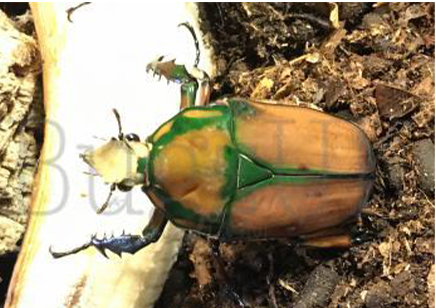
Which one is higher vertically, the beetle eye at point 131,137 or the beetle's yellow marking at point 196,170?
the beetle eye at point 131,137

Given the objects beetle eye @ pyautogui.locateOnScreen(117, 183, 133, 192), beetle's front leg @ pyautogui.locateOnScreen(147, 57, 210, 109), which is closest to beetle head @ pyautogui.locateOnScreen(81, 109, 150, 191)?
beetle eye @ pyautogui.locateOnScreen(117, 183, 133, 192)

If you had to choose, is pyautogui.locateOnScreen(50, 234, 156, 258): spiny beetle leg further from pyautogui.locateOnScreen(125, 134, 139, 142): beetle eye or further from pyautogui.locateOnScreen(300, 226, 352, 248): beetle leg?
pyautogui.locateOnScreen(300, 226, 352, 248): beetle leg

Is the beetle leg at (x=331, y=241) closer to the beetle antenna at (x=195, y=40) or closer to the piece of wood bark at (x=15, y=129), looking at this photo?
the beetle antenna at (x=195, y=40)

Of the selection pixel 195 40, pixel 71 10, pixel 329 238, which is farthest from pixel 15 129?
pixel 329 238

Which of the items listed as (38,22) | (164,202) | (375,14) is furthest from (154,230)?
(375,14)

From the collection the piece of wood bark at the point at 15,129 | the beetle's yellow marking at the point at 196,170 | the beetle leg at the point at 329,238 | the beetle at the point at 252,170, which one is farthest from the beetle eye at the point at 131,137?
the beetle leg at the point at 329,238

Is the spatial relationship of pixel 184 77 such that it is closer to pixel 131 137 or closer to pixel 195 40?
pixel 195 40
